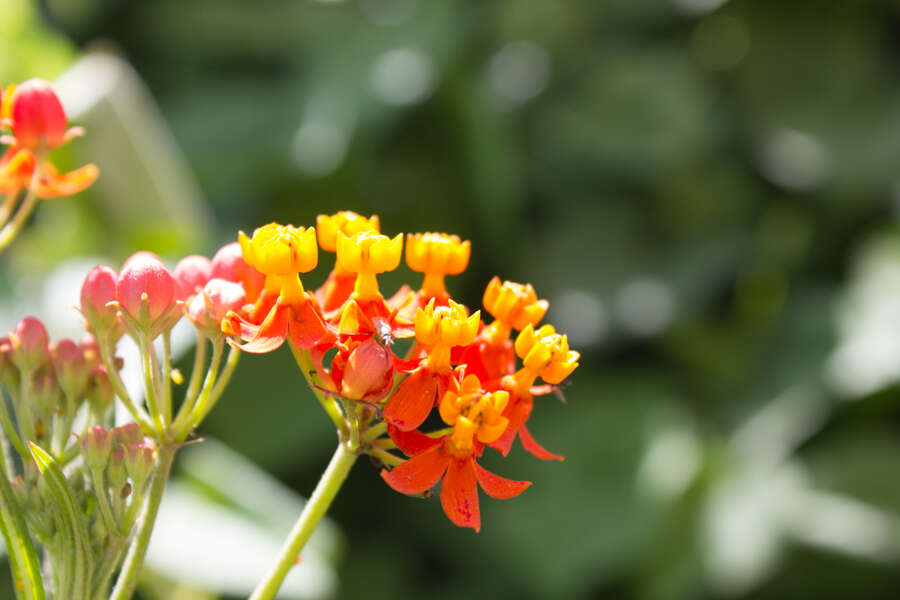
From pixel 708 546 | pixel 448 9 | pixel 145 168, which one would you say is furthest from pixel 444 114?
pixel 708 546

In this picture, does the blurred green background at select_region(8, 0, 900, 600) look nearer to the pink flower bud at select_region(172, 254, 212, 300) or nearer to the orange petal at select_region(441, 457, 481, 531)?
the pink flower bud at select_region(172, 254, 212, 300)

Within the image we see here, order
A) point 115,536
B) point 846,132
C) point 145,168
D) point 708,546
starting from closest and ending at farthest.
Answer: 1. point 115,536
2. point 145,168
3. point 708,546
4. point 846,132

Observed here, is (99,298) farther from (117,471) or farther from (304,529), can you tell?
(304,529)

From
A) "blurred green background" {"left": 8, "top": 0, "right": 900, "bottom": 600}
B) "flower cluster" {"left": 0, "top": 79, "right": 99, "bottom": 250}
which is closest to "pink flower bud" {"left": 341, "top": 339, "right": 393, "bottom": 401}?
"flower cluster" {"left": 0, "top": 79, "right": 99, "bottom": 250}

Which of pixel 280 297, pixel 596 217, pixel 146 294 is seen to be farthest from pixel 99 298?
pixel 596 217

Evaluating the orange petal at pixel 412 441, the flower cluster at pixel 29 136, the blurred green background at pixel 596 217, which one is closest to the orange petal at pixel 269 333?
the orange petal at pixel 412 441

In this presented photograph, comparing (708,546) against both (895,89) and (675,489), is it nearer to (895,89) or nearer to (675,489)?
(675,489)
